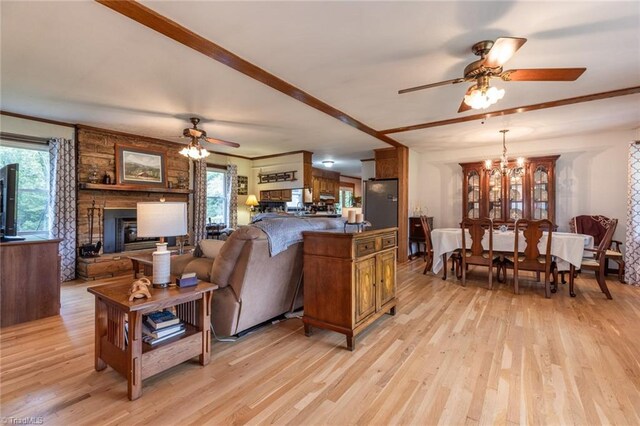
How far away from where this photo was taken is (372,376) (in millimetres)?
1987

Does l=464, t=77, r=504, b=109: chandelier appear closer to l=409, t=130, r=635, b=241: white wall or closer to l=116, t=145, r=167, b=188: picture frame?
l=409, t=130, r=635, b=241: white wall

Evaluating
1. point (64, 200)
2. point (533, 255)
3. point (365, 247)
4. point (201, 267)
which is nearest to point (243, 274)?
point (201, 267)

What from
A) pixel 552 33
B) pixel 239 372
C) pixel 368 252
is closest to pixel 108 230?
pixel 239 372

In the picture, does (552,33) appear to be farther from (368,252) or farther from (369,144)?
(369,144)

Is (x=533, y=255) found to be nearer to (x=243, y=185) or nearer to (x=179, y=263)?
(x=179, y=263)

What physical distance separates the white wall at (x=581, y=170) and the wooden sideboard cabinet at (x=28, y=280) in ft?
19.8

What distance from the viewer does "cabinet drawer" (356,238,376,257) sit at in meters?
2.39

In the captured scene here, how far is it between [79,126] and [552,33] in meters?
6.15

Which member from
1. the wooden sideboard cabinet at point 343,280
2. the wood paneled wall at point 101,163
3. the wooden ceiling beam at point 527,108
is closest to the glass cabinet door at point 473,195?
the wooden ceiling beam at point 527,108

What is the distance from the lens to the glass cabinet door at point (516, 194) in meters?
5.54

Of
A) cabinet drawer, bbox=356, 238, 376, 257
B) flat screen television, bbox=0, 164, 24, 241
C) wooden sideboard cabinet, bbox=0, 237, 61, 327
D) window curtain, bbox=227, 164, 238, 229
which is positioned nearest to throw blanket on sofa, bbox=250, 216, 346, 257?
cabinet drawer, bbox=356, 238, 376, 257

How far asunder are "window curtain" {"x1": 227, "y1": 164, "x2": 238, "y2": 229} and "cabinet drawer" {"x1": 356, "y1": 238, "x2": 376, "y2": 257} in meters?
5.10

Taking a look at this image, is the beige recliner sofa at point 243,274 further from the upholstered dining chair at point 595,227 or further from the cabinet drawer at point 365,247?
the upholstered dining chair at point 595,227

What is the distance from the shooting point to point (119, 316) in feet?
6.17
